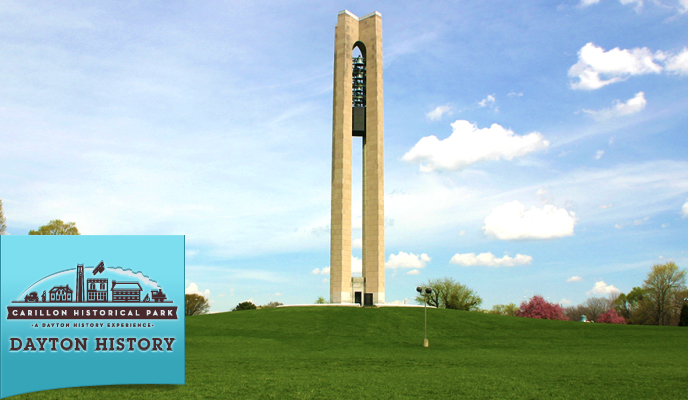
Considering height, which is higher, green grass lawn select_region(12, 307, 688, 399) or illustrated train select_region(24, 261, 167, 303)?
illustrated train select_region(24, 261, 167, 303)

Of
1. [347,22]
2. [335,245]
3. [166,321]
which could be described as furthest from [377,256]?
[166,321]

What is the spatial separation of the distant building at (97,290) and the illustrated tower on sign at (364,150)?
40481mm

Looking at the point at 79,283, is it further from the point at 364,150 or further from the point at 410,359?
the point at 364,150

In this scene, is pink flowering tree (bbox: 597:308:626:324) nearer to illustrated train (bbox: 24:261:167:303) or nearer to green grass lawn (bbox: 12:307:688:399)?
green grass lawn (bbox: 12:307:688:399)

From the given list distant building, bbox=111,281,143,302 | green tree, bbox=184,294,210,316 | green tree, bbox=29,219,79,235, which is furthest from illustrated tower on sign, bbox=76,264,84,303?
green tree, bbox=184,294,210,316

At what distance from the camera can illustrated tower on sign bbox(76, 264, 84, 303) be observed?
39.2ft

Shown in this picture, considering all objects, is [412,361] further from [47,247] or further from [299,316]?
[299,316]

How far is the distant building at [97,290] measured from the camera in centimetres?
1189

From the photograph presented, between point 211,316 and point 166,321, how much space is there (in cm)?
3180

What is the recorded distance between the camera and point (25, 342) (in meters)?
11.9

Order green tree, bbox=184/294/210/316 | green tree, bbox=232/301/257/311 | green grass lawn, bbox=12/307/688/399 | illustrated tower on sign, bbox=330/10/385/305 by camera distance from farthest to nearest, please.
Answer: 1. green tree, bbox=184/294/210/316
2. green tree, bbox=232/301/257/311
3. illustrated tower on sign, bbox=330/10/385/305
4. green grass lawn, bbox=12/307/688/399

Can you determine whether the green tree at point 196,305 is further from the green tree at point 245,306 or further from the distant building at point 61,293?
the distant building at point 61,293

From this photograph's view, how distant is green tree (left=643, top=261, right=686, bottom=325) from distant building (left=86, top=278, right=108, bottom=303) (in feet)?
240

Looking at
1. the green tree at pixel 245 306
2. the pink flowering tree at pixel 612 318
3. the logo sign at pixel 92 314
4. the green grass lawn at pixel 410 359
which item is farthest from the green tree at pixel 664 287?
the logo sign at pixel 92 314
